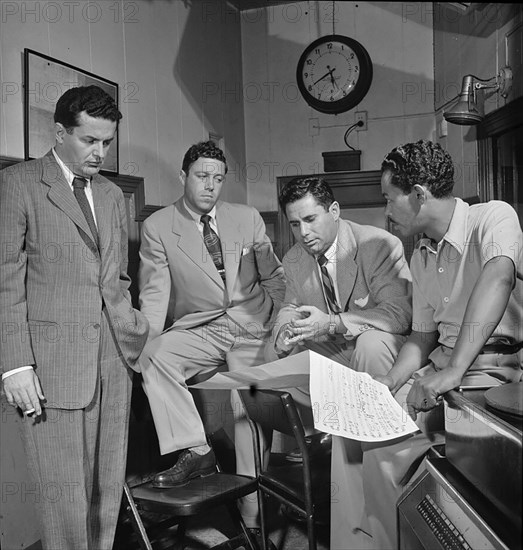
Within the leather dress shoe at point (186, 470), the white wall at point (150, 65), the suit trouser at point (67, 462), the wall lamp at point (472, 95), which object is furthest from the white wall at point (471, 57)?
the suit trouser at point (67, 462)

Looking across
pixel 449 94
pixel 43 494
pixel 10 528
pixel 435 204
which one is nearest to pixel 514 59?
pixel 449 94

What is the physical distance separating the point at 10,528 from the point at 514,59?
3.08m

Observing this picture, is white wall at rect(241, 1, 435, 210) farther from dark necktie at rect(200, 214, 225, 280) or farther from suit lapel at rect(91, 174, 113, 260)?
suit lapel at rect(91, 174, 113, 260)

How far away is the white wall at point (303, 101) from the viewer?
473cm

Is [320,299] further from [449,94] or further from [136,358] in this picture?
[449,94]

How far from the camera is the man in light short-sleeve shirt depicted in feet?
5.84

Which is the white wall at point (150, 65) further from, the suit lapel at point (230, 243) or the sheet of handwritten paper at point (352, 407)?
the sheet of handwritten paper at point (352, 407)

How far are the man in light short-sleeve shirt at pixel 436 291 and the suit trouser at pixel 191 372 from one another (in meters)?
0.69

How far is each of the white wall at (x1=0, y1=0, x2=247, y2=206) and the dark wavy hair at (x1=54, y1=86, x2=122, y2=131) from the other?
0.40 metres

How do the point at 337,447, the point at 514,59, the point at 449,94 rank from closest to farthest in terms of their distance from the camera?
the point at 337,447 < the point at 514,59 < the point at 449,94

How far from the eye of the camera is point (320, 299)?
280 cm

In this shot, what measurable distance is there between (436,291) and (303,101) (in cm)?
327

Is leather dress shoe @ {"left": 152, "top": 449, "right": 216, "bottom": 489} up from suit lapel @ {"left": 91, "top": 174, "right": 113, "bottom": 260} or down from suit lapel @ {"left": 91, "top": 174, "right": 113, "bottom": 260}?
down

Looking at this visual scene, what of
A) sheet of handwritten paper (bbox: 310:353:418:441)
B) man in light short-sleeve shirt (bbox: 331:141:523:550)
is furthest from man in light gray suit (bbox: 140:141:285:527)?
sheet of handwritten paper (bbox: 310:353:418:441)
